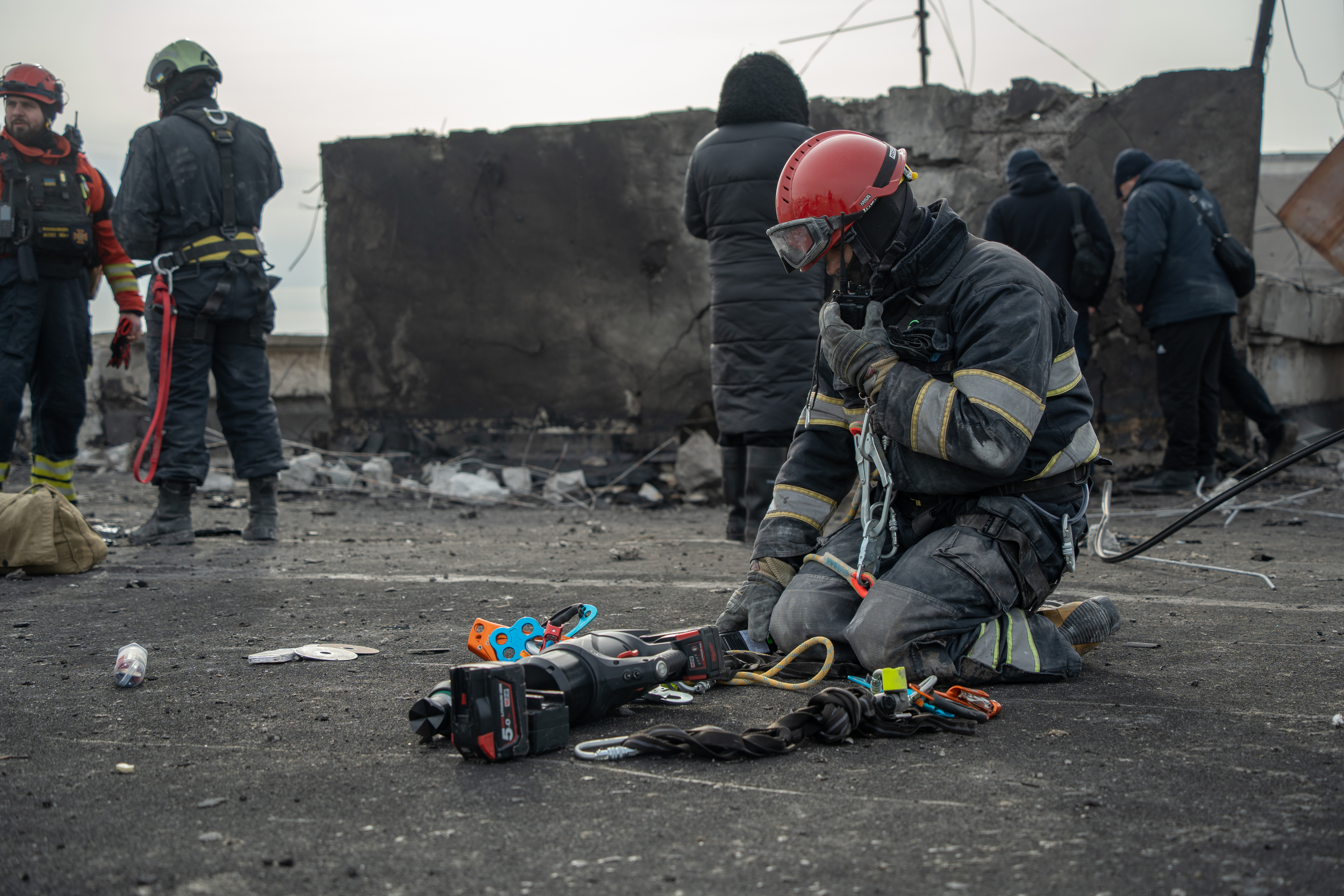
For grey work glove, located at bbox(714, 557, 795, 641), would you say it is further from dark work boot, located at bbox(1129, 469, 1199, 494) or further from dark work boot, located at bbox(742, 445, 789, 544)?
dark work boot, located at bbox(1129, 469, 1199, 494)

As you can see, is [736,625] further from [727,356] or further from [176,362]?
[176,362]

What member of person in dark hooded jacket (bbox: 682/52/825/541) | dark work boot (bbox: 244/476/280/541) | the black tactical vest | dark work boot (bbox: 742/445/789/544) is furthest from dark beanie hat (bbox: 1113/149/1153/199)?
the black tactical vest

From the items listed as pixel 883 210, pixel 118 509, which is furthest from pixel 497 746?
pixel 118 509

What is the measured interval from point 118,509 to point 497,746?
5667 mm

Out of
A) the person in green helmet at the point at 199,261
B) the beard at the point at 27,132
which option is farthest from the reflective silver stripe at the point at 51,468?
the beard at the point at 27,132

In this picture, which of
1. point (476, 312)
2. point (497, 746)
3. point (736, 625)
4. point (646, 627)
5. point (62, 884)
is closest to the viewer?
point (62, 884)

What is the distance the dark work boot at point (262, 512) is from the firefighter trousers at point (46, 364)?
3.10 feet

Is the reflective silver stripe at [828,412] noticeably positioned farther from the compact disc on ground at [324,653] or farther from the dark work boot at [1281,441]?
the dark work boot at [1281,441]

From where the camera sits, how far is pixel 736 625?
9.64 feet

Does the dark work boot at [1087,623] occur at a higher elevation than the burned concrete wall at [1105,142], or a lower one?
lower

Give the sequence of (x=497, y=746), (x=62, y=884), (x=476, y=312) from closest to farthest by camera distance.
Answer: (x=62, y=884) < (x=497, y=746) < (x=476, y=312)

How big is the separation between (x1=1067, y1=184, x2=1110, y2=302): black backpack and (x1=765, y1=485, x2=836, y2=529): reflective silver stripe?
4458mm

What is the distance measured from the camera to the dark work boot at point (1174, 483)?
6574mm

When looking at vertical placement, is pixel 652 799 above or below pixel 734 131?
below
